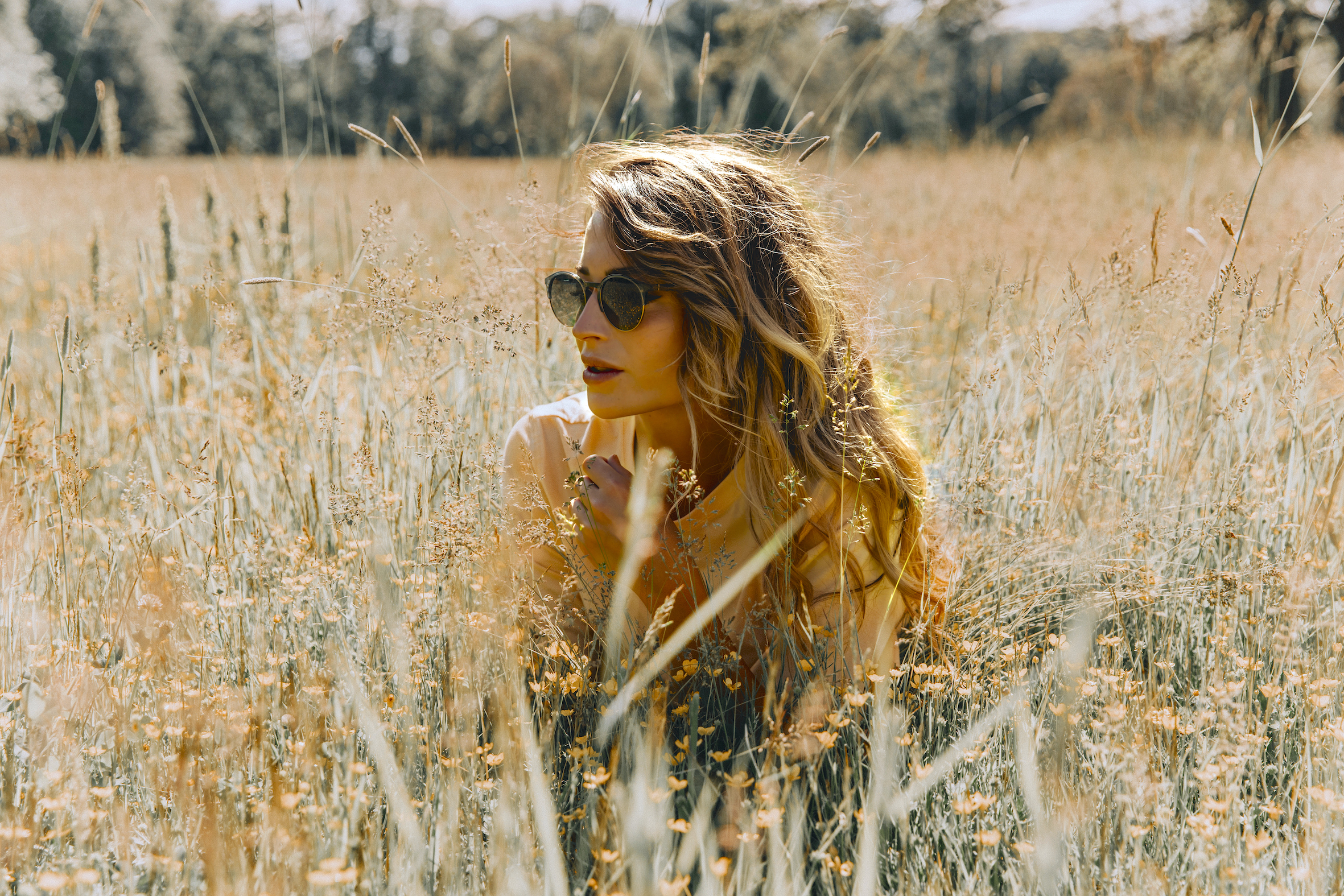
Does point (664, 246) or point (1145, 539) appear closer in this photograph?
point (664, 246)

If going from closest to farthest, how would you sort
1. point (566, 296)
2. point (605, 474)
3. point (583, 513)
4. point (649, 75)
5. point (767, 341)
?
point (583, 513) < point (605, 474) < point (767, 341) < point (566, 296) < point (649, 75)

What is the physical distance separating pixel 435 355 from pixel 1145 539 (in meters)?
1.63

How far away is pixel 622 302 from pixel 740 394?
0.32 m

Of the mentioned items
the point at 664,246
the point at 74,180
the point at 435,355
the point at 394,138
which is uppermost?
the point at 394,138

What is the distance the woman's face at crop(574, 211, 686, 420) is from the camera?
1.79m

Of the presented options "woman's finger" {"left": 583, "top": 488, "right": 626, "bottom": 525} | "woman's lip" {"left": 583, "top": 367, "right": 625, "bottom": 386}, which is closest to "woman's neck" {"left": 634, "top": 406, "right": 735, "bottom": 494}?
"woman's lip" {"left": 583, "top": 367, "right": 625, "bottom": 386}

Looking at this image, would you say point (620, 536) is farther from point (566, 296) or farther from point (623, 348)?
point (566, 296)

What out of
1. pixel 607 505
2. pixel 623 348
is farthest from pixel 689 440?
pixel 607 505

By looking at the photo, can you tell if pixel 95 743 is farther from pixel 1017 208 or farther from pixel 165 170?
pixel 165 170

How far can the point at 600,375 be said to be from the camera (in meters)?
1.80

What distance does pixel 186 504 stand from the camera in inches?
89.5

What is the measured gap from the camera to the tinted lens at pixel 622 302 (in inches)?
Answer: 69.2

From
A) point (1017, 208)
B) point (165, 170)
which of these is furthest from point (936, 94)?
point (1017, 208)

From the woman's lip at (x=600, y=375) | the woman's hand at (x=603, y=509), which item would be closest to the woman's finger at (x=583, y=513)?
the woman's hand at (x=603, y=509)
